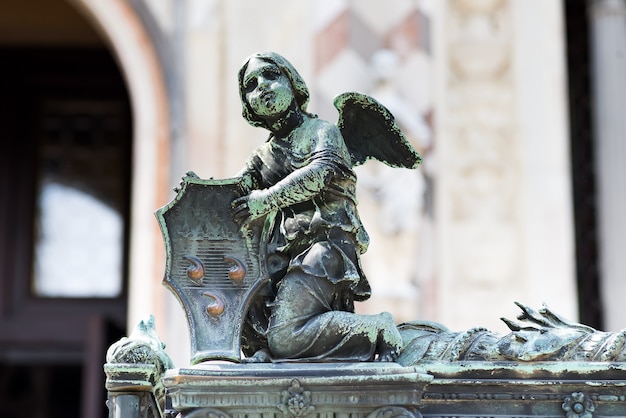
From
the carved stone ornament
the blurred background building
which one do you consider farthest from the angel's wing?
the blurred background building

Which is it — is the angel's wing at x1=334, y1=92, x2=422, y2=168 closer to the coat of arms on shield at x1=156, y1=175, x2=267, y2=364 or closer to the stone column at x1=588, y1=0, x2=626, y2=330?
the coat of arms on shield at x1=156, y1=175, x2=267, y2=364

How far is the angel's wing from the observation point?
4.60 metres

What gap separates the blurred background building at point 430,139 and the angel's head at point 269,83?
5.74m

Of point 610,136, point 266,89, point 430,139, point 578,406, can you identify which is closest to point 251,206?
point 266,89

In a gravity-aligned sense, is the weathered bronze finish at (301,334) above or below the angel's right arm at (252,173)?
below

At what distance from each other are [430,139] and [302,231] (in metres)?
6.58

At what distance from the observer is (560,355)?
161 inches

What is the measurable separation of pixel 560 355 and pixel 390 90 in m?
6.78

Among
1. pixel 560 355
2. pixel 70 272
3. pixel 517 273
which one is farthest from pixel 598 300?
pixel 560 355

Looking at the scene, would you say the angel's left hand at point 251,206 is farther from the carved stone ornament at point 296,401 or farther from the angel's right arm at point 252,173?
the carved stone ornament at point 296,401

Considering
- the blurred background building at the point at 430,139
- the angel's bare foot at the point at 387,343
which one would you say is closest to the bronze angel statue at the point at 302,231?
the angel's bare foot at the point at 387,343

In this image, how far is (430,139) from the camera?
35.2 ft

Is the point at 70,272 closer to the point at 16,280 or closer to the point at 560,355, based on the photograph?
the point at 16,280

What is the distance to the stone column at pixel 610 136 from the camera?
40.4ft
